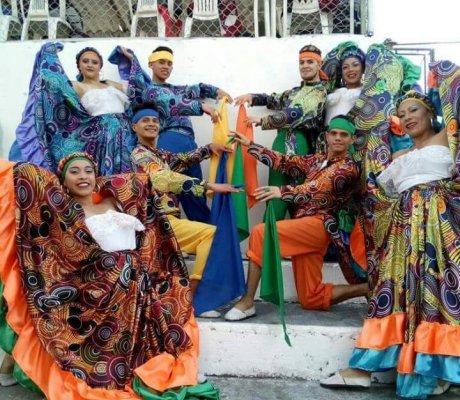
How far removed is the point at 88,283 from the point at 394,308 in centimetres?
170

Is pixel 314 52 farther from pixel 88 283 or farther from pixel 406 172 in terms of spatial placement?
pixel 88 283

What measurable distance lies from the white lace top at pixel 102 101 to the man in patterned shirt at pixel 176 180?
0.34 meters

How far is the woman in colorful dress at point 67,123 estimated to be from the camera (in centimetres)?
487

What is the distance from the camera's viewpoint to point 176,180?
171 inches

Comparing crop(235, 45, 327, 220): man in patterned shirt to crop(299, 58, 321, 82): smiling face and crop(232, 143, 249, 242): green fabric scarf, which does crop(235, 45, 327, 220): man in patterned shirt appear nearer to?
crop(299, 58, 321, 82): smiling face

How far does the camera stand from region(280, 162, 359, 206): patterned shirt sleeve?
4.28 metres

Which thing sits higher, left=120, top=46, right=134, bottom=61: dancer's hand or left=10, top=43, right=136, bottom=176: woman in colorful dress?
left=120, top=46, right=134, bottom=61: dancer's hand

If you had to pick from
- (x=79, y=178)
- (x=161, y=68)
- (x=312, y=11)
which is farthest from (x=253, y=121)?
(x=312, y=11)

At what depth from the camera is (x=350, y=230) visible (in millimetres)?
4320

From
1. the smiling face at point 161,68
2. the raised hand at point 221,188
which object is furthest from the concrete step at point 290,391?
the smiling face at point 161,68

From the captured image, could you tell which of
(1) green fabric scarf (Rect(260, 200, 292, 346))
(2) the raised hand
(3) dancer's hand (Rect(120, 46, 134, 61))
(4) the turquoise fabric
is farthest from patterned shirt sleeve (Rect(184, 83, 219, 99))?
(4) the turquoise fabric

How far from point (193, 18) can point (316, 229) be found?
9.56 feet

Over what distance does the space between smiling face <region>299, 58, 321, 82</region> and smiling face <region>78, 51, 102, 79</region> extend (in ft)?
5.41

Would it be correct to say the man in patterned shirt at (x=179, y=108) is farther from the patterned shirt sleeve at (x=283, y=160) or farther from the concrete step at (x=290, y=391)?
the concrete step at (x=290, y=391)
